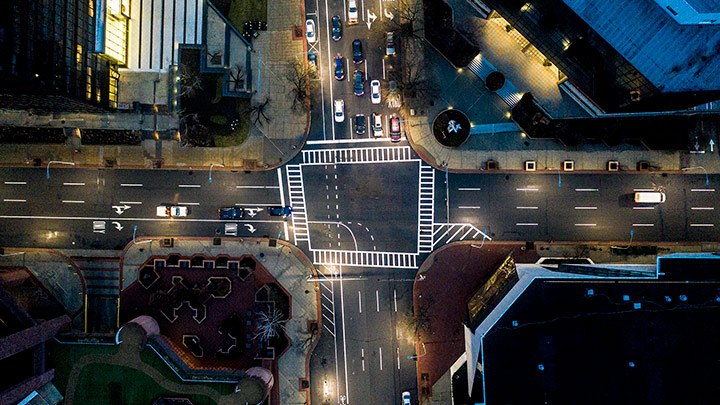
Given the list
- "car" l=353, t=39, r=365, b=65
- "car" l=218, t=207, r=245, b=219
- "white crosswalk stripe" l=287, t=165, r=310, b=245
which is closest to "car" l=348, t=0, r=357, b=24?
"car" l=353, t=39, r=365, b=65

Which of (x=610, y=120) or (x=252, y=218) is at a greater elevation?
(x=610, y=120)

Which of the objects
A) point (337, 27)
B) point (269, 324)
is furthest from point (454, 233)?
point (337, 27)

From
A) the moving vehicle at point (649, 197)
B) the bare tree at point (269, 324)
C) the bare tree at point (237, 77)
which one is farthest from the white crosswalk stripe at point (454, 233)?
the bare tree at point (237, 77)

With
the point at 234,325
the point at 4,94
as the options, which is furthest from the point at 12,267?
the point at 234,325

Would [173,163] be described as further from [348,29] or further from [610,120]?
[610,120]

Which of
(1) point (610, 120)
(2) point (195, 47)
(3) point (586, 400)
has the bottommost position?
(3) point (586, 400)

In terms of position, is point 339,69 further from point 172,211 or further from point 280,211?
point 172,211

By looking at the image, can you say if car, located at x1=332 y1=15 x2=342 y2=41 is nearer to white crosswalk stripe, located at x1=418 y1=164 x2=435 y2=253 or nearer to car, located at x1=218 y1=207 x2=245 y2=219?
white crosswalk stripe, located at x1=418 y1=164 x2=435 y2=253
